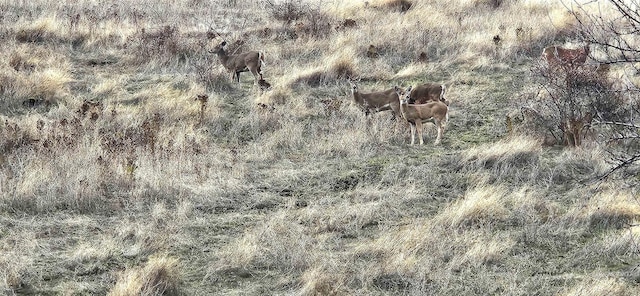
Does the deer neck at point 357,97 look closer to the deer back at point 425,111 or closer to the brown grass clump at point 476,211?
the deer back at point 425,111

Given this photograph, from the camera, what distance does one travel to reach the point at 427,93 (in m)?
11.4

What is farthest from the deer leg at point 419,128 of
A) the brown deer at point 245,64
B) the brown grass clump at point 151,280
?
the brown grass clump at point 151,280

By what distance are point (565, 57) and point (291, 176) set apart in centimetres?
563

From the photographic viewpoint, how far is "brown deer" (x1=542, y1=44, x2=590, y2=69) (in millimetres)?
11406

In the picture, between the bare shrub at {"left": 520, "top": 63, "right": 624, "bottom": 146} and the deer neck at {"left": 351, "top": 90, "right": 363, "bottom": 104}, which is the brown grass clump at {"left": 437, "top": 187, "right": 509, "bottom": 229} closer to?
the bare shrub at {"left": 520, "top": 63, "right": 624, "bottom": 146}

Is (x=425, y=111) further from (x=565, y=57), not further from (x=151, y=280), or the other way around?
(x=151, y=280)

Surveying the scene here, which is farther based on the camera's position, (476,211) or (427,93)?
(427,93)

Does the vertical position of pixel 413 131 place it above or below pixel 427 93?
below

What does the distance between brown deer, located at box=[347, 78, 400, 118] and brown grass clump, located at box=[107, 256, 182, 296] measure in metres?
5.28

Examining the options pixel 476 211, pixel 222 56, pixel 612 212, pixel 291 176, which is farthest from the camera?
pixel 222 56

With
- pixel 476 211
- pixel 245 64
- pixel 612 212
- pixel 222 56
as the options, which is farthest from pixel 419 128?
pixel 222 56

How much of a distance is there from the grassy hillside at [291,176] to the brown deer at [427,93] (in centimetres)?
48

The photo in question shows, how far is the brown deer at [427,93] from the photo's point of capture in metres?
11.2

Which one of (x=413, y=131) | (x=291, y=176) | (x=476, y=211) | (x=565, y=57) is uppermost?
(x=565, y=57)
